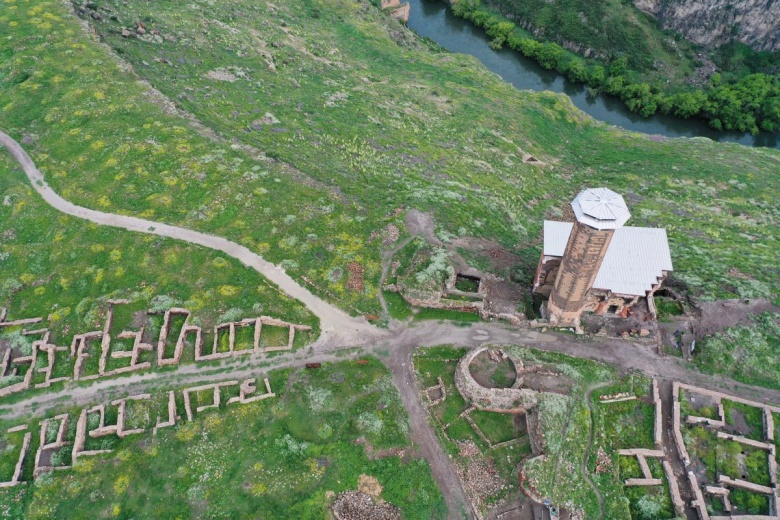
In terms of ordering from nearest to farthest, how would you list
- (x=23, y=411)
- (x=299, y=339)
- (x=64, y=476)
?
(x=64, y=476) < (x=23, y=411) < (x=299, y=339)

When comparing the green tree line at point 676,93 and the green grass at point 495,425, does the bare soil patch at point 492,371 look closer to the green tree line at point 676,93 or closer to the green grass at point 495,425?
the green grass at point 495,425

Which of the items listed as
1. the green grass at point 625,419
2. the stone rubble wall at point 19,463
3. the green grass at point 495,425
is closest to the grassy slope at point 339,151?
the green grass at point 625,419

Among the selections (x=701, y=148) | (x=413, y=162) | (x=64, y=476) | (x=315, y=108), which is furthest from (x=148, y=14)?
(x=701, y=148)

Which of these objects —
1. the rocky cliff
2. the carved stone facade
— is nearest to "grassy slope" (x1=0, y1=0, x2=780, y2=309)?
the carved stone facade

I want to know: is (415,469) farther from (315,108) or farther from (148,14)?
(148,14)

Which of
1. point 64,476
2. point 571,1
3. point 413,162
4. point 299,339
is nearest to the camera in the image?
point 64,476

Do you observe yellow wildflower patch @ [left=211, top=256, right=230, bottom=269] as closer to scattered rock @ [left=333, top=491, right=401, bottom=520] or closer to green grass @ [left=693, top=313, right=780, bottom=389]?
scattered rock @ [left=333, top=491, right=401, bottom=520]
